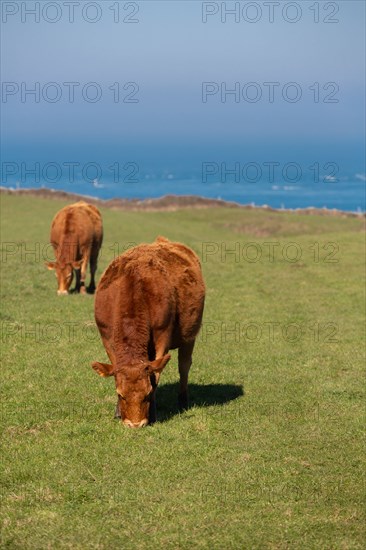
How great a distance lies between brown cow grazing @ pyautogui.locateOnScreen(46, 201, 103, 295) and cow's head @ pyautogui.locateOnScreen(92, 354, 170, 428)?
13379 millimetres

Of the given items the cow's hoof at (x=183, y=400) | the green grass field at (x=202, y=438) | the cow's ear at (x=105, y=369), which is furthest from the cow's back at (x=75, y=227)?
the cow's ear at (x=105, y=369)

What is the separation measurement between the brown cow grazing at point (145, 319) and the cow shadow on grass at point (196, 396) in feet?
1.12

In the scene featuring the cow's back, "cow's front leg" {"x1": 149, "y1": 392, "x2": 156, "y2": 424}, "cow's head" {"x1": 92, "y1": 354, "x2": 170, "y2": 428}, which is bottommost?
"cow's front leg" {"x1": 149, "y1": 392, "x2": 156, "y2": 424}

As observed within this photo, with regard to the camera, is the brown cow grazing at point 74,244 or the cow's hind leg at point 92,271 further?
the cow's hind leg at point 92,271

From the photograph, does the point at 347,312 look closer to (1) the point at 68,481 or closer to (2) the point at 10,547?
(1) the point at 68,481

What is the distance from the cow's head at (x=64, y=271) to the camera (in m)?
24.4

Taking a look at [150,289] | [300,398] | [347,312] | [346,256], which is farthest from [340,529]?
[346,256]

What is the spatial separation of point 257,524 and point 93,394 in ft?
18.1

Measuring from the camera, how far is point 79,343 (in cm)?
1808

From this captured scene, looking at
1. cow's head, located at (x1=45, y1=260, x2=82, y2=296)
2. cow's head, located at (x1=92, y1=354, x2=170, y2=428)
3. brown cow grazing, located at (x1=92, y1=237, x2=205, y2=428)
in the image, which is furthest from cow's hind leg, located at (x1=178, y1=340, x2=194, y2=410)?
cow's head, located at (x1=45, y1=260, x2=82, y2=296)

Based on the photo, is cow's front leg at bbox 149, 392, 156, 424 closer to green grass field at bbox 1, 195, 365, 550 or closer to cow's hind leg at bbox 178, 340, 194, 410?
green grass field at bbox 1, 195, 365, 550

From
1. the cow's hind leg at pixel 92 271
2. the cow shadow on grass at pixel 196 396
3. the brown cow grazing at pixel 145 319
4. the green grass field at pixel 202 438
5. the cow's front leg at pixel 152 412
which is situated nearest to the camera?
the green grass field at pixel 202 438

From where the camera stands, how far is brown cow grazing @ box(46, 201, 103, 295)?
80.4 ft

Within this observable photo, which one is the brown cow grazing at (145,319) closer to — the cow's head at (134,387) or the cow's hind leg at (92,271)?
the cow's head at (134,387)
